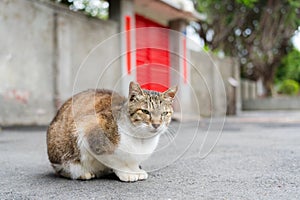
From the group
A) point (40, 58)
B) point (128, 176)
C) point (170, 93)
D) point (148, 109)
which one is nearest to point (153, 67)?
point (170, 93)

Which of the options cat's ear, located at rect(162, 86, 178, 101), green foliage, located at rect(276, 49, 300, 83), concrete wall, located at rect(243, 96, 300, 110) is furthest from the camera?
green foliage, located at rect(276, 49, 300, 83)

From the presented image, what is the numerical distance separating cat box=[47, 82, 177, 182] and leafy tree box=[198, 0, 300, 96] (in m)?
12.3

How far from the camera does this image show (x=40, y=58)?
6.99m

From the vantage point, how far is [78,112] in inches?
95.3

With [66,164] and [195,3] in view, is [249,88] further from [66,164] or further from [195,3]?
[66,164]

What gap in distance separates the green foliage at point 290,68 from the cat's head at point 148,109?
25231 millimetres

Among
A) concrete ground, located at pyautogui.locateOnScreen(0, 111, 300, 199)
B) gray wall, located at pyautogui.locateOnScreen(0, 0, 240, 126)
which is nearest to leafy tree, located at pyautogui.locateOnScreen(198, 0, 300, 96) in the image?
gray wall, located at pyautogui.locateOnScreen(0, 0, 240, 126)

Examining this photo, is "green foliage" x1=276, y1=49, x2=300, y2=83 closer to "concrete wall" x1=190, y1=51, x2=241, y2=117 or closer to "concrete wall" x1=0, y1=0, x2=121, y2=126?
"concrete wall" x1=190, y1=51, x2=241, y2=117

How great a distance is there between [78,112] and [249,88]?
64.5ft

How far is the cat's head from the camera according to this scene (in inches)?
81.2

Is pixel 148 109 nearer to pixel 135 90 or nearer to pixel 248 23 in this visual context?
pixel 135 90

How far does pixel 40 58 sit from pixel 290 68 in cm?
2496

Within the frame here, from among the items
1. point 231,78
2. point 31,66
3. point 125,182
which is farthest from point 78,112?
point 231,78

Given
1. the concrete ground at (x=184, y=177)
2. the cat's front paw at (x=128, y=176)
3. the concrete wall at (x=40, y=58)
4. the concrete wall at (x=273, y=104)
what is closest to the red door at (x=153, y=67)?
the concrete ground at (x=184, y=177)
